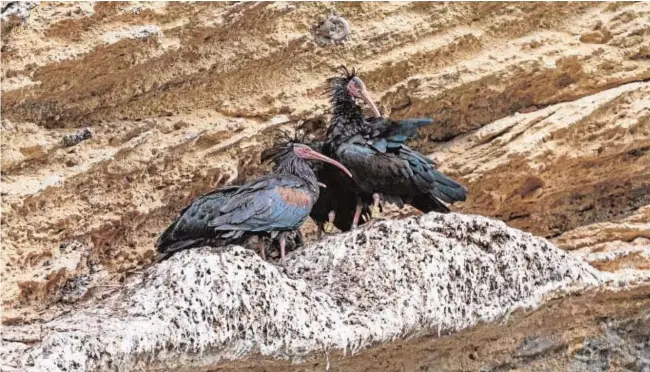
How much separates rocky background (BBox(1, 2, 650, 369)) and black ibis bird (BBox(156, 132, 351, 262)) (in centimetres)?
52

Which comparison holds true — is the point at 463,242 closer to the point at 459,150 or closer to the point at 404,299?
the point at 404,299

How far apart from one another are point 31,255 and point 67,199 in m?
0.30

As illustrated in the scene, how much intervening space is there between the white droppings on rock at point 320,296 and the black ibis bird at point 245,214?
0.56 ft

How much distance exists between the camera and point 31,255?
461 centimetres

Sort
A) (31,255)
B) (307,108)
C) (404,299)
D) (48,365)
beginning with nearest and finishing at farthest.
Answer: (48,365) → (404,299) → (31,255) → (307,108)

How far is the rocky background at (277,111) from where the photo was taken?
4.70 m

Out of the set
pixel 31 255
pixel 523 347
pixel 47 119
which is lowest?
pixel 523 347

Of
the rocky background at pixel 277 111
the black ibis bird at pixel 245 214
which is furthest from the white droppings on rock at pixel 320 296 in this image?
the rocky background at pixel 277 111

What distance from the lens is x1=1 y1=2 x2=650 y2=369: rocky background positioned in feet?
15.4

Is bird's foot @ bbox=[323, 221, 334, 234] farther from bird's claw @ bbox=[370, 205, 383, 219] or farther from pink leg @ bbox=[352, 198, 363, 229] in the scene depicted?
pink leg @ bbox=[352, 198, 363, 229]

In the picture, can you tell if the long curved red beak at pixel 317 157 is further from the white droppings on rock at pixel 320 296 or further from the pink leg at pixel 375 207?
the white droppings on rock at pixel 320 296

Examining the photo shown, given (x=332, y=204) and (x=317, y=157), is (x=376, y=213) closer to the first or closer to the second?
(x=332, y=204)

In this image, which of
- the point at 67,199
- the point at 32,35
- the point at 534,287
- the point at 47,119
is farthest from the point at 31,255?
the point at 534,287

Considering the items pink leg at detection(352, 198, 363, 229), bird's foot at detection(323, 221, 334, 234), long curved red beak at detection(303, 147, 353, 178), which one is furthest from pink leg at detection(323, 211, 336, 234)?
long curved red beak at detection(303, 147, 353, 178)
